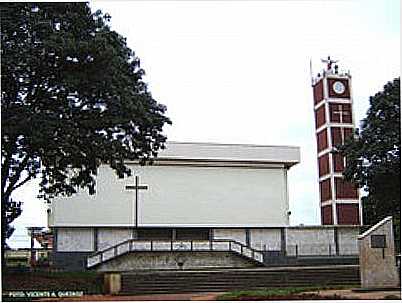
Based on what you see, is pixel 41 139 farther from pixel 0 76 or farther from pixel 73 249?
pixel 73 249

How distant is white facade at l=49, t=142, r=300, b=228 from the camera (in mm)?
15852

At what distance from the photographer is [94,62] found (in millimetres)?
12109

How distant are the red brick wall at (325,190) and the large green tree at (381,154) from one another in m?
6.22

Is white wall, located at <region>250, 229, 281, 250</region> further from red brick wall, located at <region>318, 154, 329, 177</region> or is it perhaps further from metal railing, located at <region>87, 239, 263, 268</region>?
red brick wall, located at <region>318, 154, 329, 177</region>

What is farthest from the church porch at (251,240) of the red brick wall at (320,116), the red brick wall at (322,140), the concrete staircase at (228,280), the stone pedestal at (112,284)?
the stone pedestal at (112,284)

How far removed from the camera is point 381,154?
43.8 feet

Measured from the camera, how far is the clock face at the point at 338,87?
19938 millimetres

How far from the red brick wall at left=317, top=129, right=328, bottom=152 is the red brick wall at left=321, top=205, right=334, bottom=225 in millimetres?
2193

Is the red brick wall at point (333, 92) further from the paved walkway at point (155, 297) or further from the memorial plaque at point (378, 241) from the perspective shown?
the paved walkway at point (155, 297)

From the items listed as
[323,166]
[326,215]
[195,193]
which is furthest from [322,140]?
[195,193]

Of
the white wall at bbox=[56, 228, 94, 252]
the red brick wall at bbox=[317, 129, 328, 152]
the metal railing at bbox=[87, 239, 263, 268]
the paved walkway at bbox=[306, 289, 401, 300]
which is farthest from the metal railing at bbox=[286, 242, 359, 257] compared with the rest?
the paved walkway at bbox=[306, 289, 401, 300]

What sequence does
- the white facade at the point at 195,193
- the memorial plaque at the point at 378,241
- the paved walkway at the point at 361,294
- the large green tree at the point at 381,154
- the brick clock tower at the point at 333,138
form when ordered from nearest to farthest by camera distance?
the paved walkway at the point at 361,294, the memorial plaque at the point at 378,241, the large green tree at the point at 381,154, the white facade at the point at 195,193, the brick clock tower at the point at 333,138

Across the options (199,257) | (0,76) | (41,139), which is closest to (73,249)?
(199,257)

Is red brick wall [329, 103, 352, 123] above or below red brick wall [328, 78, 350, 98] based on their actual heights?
below
